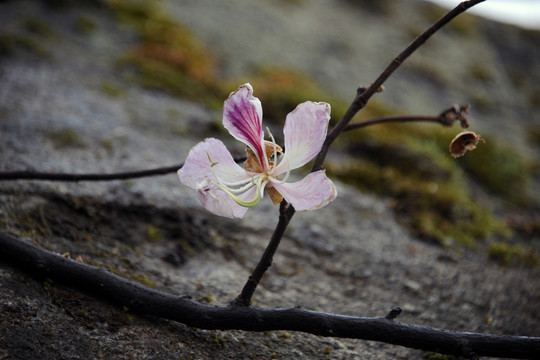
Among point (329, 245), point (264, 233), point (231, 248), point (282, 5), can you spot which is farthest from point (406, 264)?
point (282, 5)

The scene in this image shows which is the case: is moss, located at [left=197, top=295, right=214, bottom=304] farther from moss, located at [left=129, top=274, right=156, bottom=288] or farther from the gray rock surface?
moss, located at [left=129, top=274, right=156, bottom=288]

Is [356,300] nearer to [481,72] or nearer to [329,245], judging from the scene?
[329,245]

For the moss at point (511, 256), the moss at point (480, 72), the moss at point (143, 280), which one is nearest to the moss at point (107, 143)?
the moss at point (143, 280)

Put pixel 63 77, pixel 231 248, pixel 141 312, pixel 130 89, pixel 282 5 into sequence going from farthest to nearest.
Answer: pixel 282 5 → pixel 130 89 → pixel 63 77 → pixel 231 248 → pixel 141 312

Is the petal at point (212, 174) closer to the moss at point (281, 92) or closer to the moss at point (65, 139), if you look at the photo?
the moss at point (65, 139)

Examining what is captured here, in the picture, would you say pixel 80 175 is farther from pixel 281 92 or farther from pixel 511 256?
pixel 281 92

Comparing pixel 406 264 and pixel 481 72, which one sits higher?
pixel 481 72
